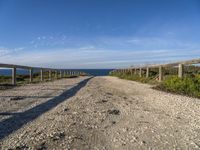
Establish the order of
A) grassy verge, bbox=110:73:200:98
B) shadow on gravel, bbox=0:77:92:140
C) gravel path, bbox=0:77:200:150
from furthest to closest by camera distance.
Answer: grassy verge, bbox=110:73:200:98
shadow on gravel, bbox=0:77:92:140
gravel path, bbox=0:77:200:150

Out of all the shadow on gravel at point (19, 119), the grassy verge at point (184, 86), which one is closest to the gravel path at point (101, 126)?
the shadow on gravel at point (19, 119)

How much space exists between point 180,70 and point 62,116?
7739 millimetres

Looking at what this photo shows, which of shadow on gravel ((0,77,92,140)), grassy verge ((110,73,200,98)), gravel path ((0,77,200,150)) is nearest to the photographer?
gravel path ((0,77,200,150))

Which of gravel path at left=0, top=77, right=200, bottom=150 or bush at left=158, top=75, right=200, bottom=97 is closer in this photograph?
gravel path at left=0, top=77, right=200, bottom=150

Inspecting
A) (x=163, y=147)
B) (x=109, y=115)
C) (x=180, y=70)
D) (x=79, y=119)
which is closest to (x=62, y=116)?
(x=79, y=119)

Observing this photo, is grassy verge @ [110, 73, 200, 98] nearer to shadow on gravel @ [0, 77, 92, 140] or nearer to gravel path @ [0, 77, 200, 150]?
gravel path @ [0, 77, 200, 150]

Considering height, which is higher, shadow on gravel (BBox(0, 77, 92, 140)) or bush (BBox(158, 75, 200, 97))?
bush (BBox(158, 75, 200, 97))

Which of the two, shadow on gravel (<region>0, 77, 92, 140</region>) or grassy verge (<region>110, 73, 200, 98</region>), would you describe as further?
grassy verge (<region>110, 73, 200, 98</region>)

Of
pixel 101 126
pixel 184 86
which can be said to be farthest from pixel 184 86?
pixel 101 126

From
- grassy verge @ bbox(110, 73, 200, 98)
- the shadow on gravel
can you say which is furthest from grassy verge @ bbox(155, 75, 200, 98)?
the shadow on gravel

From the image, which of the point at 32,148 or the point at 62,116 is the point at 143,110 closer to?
the point at 62,116

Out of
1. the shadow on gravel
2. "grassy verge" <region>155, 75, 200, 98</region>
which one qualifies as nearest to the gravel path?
the shadow on gravel

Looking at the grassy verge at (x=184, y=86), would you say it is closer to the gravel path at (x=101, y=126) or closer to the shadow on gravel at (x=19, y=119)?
the gravel path at (x=101, y=126)

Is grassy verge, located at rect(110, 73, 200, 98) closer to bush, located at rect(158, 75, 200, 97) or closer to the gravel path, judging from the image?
bush, located at rect(158, 75, 200, 97)
